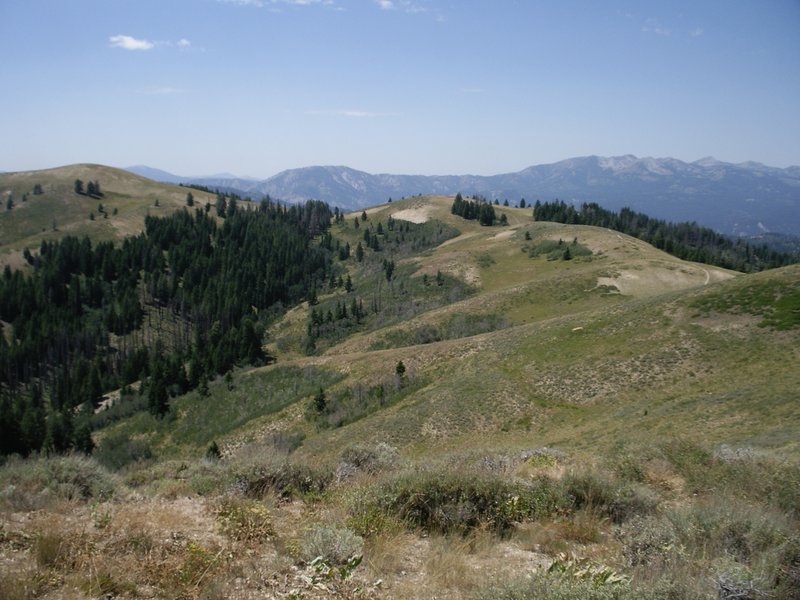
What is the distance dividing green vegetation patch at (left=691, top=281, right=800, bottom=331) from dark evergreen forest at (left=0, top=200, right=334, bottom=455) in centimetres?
7061

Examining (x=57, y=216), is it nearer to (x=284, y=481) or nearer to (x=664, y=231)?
(x=284, y=481)

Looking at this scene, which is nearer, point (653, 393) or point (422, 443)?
point (653, 393)

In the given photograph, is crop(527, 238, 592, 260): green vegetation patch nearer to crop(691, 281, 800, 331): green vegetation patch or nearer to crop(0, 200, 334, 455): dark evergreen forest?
crop(691, 281, 800, 331): green vegetation patch

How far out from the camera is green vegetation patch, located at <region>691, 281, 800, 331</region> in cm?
3198

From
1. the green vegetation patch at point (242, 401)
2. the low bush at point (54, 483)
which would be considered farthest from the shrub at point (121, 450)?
the low bush at point (54, 483)

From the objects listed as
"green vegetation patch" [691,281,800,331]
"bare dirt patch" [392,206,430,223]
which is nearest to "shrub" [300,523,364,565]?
"green vegetation patch" [691,281,800,331]

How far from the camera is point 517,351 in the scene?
41.6 metres

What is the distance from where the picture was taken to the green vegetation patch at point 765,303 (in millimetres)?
31984

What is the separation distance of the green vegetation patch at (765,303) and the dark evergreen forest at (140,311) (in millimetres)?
70615

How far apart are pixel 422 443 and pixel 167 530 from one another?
87.4ft

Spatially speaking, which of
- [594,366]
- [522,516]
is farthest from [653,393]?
[522,516]

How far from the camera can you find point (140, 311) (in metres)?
126

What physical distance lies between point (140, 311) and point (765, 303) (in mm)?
137203

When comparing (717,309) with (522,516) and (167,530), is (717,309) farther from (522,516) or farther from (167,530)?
(167,530)
